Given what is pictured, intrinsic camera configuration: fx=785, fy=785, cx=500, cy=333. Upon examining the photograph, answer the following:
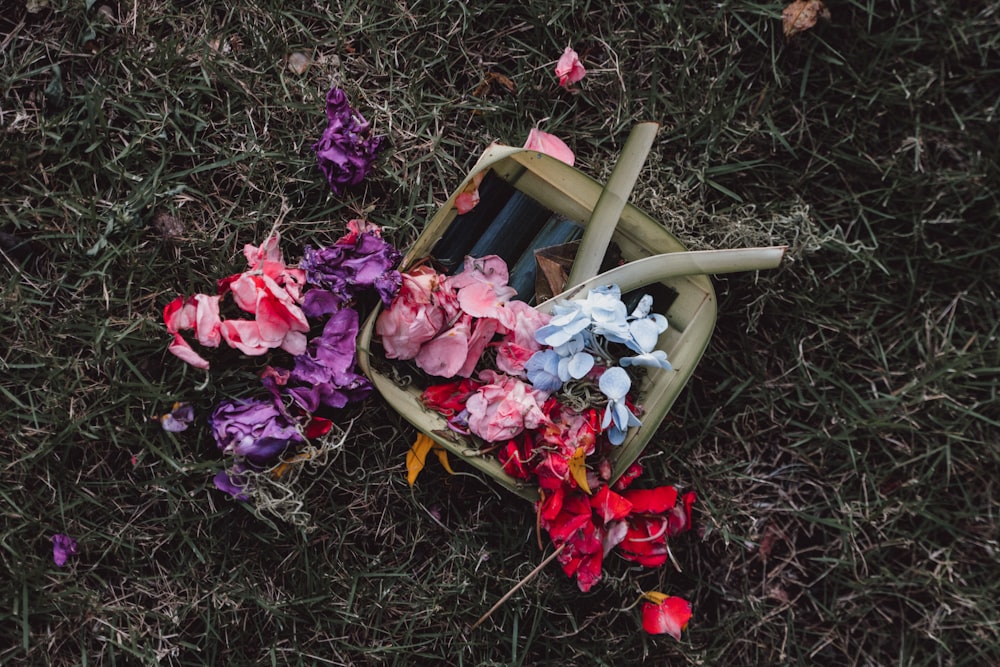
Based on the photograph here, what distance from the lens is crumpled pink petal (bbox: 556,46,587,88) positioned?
1.39m

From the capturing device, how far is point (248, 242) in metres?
1.35

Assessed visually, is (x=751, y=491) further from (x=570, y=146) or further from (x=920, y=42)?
(x=920, y=42)

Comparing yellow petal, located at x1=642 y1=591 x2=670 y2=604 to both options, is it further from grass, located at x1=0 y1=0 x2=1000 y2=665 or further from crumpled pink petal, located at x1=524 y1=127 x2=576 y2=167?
crumpled pink petal, located at x1=524 y1=127 x2=576 y2=167

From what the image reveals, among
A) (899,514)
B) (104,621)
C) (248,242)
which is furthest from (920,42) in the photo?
(104,621)

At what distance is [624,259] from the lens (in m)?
1.26

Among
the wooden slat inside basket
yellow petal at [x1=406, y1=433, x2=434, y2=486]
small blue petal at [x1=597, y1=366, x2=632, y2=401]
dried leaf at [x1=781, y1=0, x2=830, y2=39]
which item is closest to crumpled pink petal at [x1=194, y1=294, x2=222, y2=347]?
the wooden slat inside basket

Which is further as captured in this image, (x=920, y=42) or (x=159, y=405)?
(x=920, y=42)

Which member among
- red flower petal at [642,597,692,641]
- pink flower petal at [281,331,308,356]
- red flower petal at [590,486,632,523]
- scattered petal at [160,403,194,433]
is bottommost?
red flower petal at [642,597,692,641]

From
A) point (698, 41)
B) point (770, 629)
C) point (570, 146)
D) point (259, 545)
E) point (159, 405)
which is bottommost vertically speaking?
point (770, 629)

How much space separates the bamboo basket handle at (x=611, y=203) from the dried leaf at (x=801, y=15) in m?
0.43

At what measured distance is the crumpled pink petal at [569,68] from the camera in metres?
1.39

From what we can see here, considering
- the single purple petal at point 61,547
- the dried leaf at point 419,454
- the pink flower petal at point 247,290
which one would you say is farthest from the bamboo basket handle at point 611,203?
the single purple petal at point 61,547

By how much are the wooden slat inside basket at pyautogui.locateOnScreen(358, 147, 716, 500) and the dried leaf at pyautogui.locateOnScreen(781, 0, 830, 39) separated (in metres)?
0.51

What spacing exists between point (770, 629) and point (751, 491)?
25 cm
